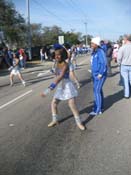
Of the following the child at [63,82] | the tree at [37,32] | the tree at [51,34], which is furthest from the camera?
the tree at [51,34]

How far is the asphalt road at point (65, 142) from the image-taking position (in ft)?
17.7

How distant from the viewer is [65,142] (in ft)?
21.9

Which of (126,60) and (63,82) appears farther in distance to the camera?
(126,60)

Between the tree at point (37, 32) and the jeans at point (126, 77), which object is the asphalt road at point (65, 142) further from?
the tree at point (37, 32)

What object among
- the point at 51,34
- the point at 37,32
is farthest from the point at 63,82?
the point at 51,34

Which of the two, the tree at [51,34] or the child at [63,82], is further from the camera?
the tree at [51,34]

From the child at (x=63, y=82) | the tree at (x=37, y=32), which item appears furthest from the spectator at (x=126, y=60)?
the tree at (x=37, y=32)

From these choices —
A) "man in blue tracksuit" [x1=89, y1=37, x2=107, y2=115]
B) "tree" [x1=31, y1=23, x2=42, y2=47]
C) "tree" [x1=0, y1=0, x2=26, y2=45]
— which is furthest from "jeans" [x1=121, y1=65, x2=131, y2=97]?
"tree" [x1=31, y1=23, x2=42, y2=47]

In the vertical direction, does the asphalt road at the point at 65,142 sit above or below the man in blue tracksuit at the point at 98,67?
below

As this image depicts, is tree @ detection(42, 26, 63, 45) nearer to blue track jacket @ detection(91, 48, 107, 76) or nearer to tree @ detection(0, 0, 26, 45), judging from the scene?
tree @ detection(0, 0, 26, 45)

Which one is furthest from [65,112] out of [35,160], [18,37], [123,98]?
[18,37]

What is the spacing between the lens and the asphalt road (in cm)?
538

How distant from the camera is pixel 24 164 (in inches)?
219

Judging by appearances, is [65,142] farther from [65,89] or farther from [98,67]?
[98,67]
